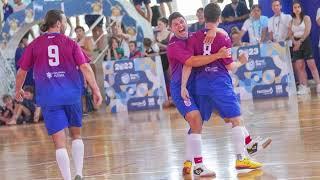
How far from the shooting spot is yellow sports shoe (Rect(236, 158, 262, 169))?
24.4ft

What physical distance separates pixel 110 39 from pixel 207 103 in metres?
11.1

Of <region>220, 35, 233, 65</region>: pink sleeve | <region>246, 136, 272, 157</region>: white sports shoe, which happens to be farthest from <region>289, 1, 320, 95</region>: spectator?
<region>220, 35, 233, 65</region>: pink sleeve

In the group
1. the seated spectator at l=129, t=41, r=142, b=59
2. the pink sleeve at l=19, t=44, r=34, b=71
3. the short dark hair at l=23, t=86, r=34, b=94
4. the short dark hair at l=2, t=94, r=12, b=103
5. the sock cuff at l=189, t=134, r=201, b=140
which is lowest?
the short dark hair at l=2, t=94, r=12, b=103

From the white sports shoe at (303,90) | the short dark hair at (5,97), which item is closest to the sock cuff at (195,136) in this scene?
the white sports shoe at (303,90)

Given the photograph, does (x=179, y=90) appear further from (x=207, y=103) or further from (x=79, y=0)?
(x=79, y=0)

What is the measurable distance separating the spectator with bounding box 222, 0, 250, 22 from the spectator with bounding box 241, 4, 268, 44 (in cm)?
83

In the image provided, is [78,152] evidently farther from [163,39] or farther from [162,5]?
[162,5]

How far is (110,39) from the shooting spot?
732 inches

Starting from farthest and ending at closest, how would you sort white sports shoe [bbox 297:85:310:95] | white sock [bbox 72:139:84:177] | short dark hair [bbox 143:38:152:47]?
1. short dark hair [bbox 143:38:152:47]
2. white sports shoe [bbox 297:85:310:95]
3. white sock [bbox 72:139:84:177]

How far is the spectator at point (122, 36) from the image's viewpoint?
1815 cm

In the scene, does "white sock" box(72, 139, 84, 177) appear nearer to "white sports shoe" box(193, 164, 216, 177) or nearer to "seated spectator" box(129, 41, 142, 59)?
"white sports shoe" box(193, 164, 216, 177)

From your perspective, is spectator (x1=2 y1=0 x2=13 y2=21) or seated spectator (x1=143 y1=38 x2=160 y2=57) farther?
spectator (x1=2 y1=0 x2=13 y2=21)

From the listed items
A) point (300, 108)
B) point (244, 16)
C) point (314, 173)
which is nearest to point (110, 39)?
point (244, 16)

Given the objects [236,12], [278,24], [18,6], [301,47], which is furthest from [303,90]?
[18,6]
